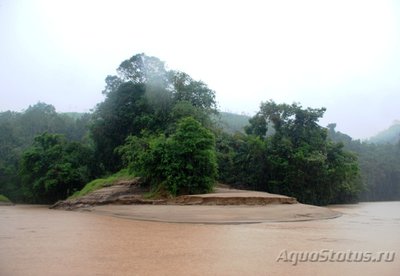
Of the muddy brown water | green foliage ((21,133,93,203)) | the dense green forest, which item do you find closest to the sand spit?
the muddy brown water

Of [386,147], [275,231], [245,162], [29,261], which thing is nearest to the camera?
[29,261]

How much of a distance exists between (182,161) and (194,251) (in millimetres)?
15234

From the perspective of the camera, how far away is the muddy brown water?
702 cm

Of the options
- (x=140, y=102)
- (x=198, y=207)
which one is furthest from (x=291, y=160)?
(x=198, y=207)

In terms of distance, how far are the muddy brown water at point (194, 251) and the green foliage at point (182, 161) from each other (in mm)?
10425

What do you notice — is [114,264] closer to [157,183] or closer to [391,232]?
[391,232]

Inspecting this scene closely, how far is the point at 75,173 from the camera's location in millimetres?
32875

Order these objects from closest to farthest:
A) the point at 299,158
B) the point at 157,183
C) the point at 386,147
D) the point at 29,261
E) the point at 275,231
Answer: the point at 29,261
the point at 275,231
the point at 157,183
the point at 299,158
the point at 386,147

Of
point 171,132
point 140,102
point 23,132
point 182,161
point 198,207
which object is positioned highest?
point 23,132

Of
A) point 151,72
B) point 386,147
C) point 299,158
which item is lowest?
point 299,158

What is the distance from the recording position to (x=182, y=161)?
24.0 meters

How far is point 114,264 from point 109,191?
1831cm

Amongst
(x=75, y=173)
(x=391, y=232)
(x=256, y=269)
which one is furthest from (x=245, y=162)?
(x=256, y=269)

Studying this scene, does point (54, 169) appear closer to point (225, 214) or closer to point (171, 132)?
point (171, 132)
